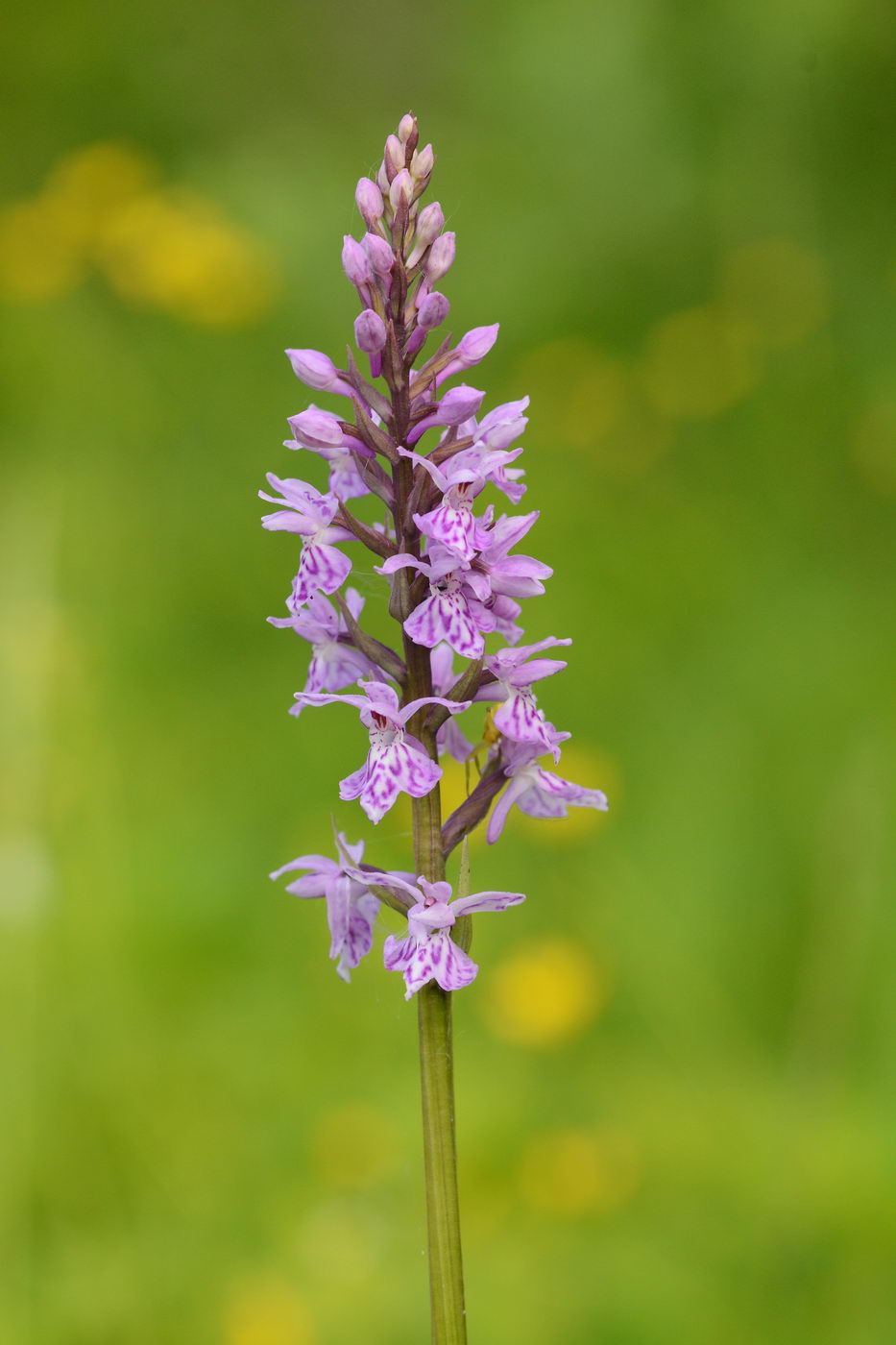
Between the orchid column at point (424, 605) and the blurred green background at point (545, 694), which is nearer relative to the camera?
the orchid column at point (424, 605)

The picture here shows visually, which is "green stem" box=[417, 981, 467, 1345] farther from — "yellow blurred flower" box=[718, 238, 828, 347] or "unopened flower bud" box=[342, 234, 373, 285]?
"yellow blurred flower" box=[718, 238, 828, 347]

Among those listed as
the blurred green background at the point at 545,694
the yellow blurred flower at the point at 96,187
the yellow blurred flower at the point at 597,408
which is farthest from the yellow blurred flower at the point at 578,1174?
the yellow blurred flower at the point at 96,187

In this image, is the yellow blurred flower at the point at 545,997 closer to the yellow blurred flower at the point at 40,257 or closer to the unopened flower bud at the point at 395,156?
the unopened flower bud at the point at 395,156

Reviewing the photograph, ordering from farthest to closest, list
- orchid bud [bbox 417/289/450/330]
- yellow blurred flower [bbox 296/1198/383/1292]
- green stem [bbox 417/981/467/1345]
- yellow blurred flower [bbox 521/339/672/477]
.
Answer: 1. yellow blurred flower [bbox 521/339/672/477]
2. yellow blurred flower [bbox 296/1198/383/1292]
3. orchid bud [bbox 417/289/450/330]
4. green stem [bbox 417/981/467/1345]

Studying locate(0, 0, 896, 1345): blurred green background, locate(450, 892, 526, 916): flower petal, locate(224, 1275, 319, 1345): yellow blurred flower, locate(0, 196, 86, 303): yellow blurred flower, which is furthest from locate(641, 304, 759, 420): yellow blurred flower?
locate(450, 892, 526, 916): flower petal

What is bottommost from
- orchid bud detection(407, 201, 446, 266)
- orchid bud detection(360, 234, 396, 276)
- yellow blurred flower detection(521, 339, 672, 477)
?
orchid bud detection(360, 234, 396, 276)

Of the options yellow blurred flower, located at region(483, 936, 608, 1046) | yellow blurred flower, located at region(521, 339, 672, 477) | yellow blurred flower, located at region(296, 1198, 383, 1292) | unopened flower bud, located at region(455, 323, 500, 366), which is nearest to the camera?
unopened flower bud, located at region(455, 323, 500, 366)

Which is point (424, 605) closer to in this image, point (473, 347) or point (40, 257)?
point (473, 347)

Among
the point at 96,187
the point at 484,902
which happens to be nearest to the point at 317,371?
the point at 484,902

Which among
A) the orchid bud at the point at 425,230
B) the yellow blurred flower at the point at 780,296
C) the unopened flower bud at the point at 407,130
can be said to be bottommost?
the orchid bud at the point at 425,230
